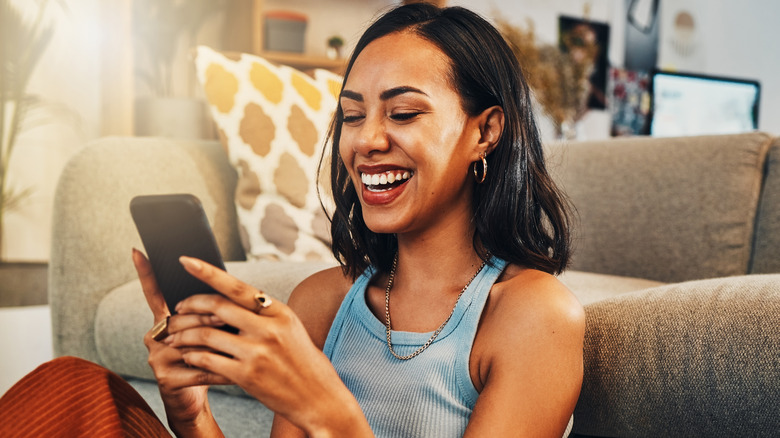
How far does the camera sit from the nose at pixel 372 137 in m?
0.75

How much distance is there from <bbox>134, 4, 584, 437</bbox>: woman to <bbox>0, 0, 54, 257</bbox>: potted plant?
8.27 ft

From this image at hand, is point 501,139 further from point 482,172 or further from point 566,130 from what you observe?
point 566,130

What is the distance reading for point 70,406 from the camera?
65 cm

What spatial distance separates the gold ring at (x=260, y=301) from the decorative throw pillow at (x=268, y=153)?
950mm

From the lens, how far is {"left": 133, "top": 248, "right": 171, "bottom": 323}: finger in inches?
25.2

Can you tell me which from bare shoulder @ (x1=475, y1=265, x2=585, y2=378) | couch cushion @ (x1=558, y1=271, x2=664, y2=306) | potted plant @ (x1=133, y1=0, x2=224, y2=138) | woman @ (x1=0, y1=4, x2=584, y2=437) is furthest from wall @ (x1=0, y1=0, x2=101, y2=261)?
bare shoulder @ (x1=475, y1=265, x2=585, y2=378)

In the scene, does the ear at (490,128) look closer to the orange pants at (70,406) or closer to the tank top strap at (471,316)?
the tank top strap at (471,316)

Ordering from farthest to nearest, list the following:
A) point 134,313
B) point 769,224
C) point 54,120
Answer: point 54,120, point 769,224, point 134,313

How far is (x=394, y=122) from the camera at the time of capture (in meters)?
0.76

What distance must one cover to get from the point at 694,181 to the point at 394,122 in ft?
3.63

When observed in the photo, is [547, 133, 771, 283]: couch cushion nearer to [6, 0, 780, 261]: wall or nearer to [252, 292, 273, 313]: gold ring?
[252, 292, 273, 313]: gold ring

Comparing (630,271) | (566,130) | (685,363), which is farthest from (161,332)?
(566,130)

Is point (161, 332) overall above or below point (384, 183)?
below

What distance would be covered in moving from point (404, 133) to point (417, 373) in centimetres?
28
